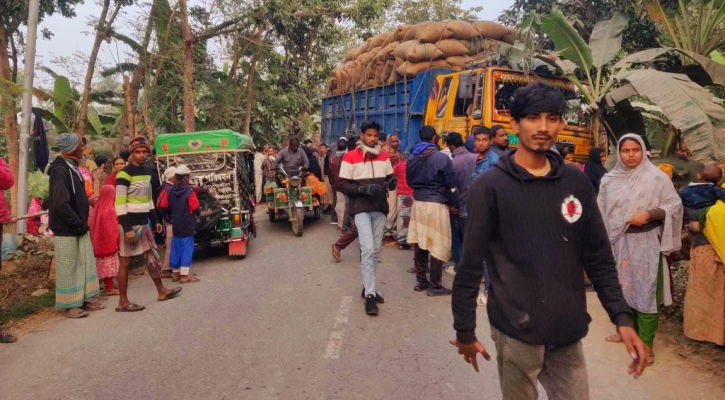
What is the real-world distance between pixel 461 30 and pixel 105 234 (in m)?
8.07

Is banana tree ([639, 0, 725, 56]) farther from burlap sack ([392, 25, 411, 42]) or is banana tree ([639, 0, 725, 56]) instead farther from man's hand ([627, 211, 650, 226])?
man's hand ([627, 211, 650, 226])

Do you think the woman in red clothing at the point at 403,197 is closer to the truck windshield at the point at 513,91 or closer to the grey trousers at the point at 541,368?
the truck windshield at the point at 513,91

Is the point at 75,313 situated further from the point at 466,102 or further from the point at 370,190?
the point at 466,102

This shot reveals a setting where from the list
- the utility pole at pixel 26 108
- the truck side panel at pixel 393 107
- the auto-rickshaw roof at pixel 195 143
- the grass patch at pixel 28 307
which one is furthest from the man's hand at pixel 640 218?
the utility pole at pixel 26 108

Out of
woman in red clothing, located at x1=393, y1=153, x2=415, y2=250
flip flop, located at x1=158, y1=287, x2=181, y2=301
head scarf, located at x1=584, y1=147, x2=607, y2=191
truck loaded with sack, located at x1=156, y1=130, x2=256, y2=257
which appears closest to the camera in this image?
flip flop, located at x1=158, y1=287, x2=181, y2=301

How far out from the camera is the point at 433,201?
6.50 m

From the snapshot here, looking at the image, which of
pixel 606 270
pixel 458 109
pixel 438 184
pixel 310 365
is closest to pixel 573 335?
pixel 606 270

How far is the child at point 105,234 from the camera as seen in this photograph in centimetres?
677

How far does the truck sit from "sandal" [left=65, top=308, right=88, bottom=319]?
240 inches

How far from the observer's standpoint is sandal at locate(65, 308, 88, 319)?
6086 mm

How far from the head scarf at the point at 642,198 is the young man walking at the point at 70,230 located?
5222mm

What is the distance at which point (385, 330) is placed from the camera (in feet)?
17.3

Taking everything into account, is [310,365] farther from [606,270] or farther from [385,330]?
[606,270]

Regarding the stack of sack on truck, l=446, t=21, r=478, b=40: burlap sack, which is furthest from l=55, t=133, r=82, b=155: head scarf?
l=446, t=21, r=478, b=40: burlap sack
